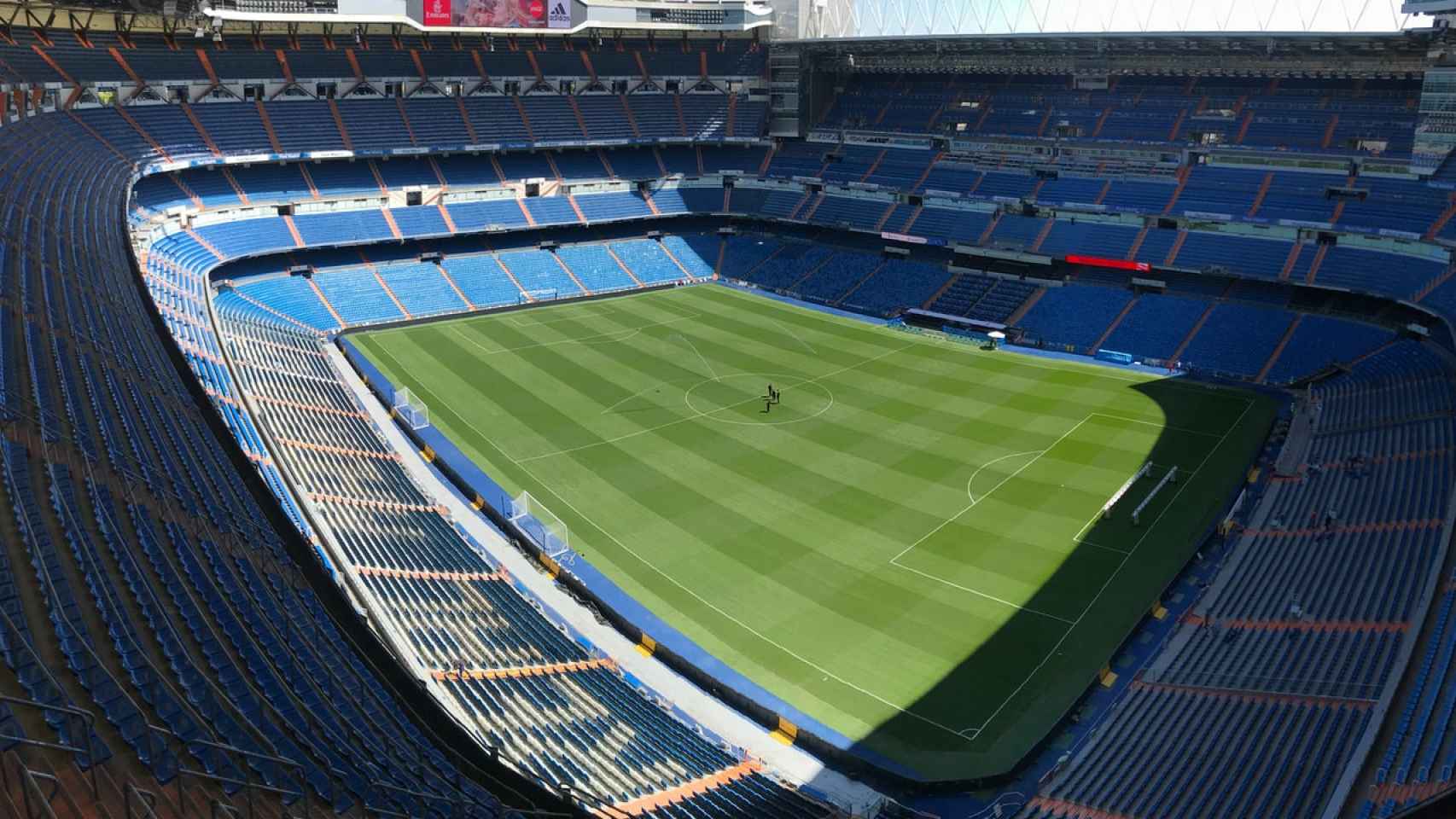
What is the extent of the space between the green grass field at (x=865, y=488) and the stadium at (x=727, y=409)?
18 cm

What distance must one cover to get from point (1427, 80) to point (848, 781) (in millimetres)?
37839

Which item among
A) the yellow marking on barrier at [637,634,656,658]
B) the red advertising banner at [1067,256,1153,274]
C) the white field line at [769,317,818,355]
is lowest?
the yellow marking on barrier at [637,634,656,658]

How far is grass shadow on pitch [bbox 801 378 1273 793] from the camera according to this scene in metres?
17.6

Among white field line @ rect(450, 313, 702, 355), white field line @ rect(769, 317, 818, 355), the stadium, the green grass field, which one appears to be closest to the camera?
the stadium

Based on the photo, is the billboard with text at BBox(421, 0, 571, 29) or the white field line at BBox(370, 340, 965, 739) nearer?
the white field line at BBox(370, 340, 965, 739)

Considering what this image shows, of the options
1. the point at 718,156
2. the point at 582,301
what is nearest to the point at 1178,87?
the point at 718,156

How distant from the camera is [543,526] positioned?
25.9m

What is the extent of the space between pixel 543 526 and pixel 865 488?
9277 millimetres

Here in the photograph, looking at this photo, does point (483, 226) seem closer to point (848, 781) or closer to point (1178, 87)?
point (1178, 87)

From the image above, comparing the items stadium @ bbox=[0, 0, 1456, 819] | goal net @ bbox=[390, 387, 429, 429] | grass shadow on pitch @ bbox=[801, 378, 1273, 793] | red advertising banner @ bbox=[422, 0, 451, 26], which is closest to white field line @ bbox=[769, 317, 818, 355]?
stadium @ bbox=[0, 0, 1456, 819]

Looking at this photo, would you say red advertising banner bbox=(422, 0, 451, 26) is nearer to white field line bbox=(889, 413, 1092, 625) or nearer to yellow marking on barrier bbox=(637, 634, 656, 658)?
white field line bbox=(889, 413, 1092, 625)

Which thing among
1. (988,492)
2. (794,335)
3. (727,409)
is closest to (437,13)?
(794,335)

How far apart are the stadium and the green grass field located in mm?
179

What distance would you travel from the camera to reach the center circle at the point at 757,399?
33.6 metres
